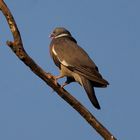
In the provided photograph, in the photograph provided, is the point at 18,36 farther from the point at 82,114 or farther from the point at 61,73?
the point at 61,73

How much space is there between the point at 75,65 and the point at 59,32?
198cm

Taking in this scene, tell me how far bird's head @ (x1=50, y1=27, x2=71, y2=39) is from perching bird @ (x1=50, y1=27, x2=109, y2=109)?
0.22 m

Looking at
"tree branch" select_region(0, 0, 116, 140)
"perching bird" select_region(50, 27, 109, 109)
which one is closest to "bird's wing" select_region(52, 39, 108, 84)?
"perching bird" select_region(50, 27, 109, 109)

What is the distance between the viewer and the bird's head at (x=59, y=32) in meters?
9.94

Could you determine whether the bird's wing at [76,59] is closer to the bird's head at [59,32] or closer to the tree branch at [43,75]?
the bird's head at [59,32]

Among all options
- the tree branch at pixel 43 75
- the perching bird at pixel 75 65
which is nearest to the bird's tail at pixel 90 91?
the perching bird at pixel 75 65

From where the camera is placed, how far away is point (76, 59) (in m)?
8.35

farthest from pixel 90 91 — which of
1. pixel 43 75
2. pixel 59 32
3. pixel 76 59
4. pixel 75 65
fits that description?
pixel 59 32

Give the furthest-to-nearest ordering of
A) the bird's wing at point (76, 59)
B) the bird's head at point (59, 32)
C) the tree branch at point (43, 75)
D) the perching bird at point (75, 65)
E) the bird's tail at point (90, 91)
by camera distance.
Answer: the bird's head at point (59, 32) → the bird's wing at point (76, 59) → the perching bird at point (75, 65) → the bird's tail at point (90, 91) → the tree branch at point (43, 75)

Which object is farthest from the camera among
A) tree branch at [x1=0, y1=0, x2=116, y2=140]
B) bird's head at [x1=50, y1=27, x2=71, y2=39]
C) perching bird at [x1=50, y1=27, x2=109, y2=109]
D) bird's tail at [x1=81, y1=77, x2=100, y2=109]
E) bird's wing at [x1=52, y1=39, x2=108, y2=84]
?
bird's head at [x1=50, y1=27, x2=71, y2=39]

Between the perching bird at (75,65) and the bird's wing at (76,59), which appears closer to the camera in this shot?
the perching bird at (75,65)

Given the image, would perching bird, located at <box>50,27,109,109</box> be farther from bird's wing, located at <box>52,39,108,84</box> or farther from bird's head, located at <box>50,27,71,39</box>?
bird's head, located at <box>50,27,71,39</box>

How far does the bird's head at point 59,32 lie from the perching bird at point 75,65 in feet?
0.72

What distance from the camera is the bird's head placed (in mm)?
9941
